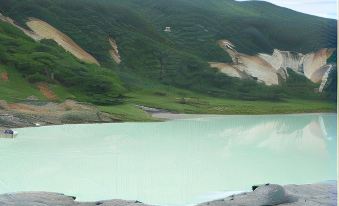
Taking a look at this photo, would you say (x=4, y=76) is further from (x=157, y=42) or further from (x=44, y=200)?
(x=44, y=200)

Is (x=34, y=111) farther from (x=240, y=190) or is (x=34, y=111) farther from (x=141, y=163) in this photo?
(x=240, y=190)

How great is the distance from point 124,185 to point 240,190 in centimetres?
132

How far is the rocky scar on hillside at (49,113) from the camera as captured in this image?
11.1 metres

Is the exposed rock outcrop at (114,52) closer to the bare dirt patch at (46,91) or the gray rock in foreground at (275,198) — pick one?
the bare dirt patch at (46,91)

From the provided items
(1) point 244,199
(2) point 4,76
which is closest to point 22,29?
(2) point 4,76

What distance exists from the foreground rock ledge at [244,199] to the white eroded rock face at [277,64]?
31.0 feet

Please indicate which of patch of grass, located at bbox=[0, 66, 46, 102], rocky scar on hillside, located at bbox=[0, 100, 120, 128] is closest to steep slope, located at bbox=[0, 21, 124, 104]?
patch of grass, located at bbox=[0, 66, 46, 102]

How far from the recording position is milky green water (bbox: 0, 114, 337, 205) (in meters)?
6.95

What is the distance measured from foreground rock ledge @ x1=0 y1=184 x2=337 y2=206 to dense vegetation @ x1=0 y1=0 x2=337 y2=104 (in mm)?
5556

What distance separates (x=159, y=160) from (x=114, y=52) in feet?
19.2

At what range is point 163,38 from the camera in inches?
591

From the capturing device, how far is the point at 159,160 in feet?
26.5

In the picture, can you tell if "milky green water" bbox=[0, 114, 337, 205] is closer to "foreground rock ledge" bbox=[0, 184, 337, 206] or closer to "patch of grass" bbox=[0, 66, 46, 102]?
"foreground rock ledge" bbox=[0, 184, 337, 206]

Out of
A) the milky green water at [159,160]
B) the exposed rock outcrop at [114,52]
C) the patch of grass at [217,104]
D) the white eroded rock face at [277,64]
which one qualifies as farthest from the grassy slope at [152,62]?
the milky green water at [159,160]
